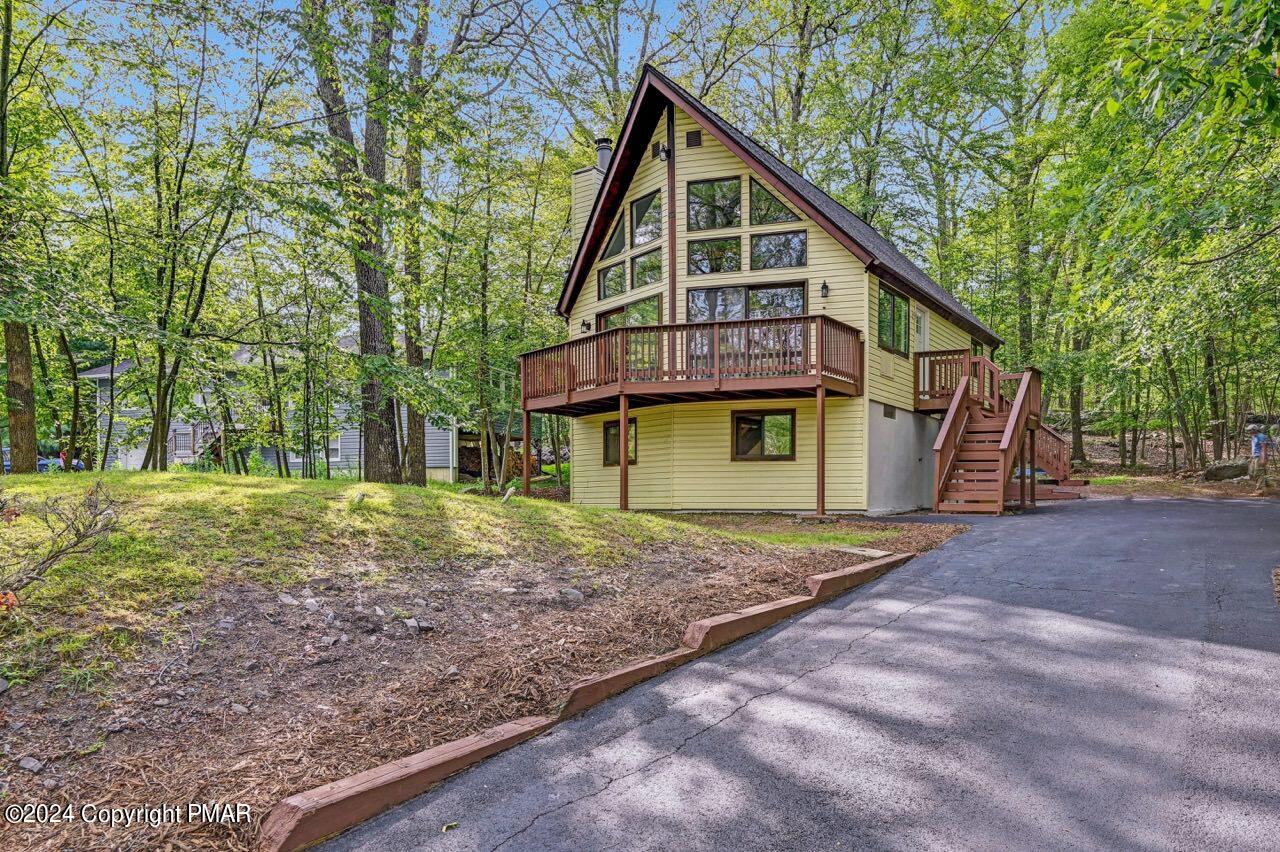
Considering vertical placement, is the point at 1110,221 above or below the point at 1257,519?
above

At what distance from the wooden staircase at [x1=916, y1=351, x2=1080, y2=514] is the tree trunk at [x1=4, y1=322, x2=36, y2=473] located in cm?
1362

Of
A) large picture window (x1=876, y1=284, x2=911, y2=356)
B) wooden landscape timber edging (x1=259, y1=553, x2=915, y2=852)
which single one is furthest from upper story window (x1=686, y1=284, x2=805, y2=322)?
wooden landscape timber edging (x1=259, y1=553, x2=915, y2=852)

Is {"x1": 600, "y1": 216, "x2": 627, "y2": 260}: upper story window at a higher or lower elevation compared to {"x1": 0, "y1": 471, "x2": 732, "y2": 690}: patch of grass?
higher

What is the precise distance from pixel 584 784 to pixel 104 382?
93.8 feet

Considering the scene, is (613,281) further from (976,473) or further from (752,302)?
(976,473)

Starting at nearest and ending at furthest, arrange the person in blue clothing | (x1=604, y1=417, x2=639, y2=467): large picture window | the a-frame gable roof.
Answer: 1. the a-frame gable roof
2. (x1=604, y1=417, x2=639, y2=467): large picture window
3. the person in blue clothing

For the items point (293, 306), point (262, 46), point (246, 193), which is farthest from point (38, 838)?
point (293, 306)

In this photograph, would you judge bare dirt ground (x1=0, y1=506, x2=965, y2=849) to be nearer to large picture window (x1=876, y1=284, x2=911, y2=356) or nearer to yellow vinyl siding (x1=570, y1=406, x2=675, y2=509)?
yellow vinyl siding (x1=570, y1=406, x2=675, y2=509)

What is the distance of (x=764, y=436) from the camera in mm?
13289

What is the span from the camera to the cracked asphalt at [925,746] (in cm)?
228

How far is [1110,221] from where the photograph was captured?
22.0 feet

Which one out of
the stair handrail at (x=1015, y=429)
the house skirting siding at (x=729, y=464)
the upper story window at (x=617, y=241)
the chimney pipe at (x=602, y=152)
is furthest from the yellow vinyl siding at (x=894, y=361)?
the chimney pipe at (x=602, y=152)

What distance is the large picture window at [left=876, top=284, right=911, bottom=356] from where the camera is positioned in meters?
13.3

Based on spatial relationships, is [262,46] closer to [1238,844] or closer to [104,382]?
[1238,844]
